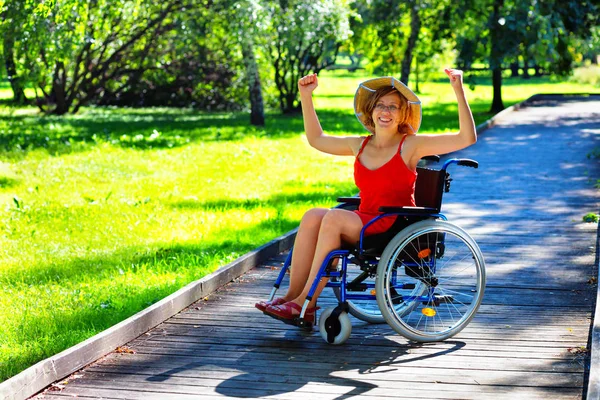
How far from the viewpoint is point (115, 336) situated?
17.9 feet

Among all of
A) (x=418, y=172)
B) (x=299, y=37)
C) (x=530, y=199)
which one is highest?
(x=299, y=37)

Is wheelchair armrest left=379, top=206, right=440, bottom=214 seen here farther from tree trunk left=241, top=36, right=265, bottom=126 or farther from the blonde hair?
tree trunk left=241, top=36, right=265, bottom=126

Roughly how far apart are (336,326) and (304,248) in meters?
0.51

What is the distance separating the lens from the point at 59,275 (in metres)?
7.25

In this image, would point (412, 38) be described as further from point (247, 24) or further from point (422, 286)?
point (422, 286)

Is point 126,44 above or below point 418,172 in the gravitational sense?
above

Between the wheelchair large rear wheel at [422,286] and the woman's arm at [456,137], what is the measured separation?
446 mm

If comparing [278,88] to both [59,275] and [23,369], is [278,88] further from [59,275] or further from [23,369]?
[23,369]

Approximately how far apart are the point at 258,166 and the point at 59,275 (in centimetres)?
682

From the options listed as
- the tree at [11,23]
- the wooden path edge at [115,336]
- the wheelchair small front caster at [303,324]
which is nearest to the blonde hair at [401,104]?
the wheelchair small front caster at [303,324]

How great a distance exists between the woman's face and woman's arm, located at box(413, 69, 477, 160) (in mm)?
186

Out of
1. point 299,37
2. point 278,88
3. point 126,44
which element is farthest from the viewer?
point 278,88

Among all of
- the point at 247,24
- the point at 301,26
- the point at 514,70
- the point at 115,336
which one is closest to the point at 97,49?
the point at 301,26

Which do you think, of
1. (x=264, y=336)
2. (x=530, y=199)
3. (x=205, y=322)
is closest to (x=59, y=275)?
(x=205, y=322)
